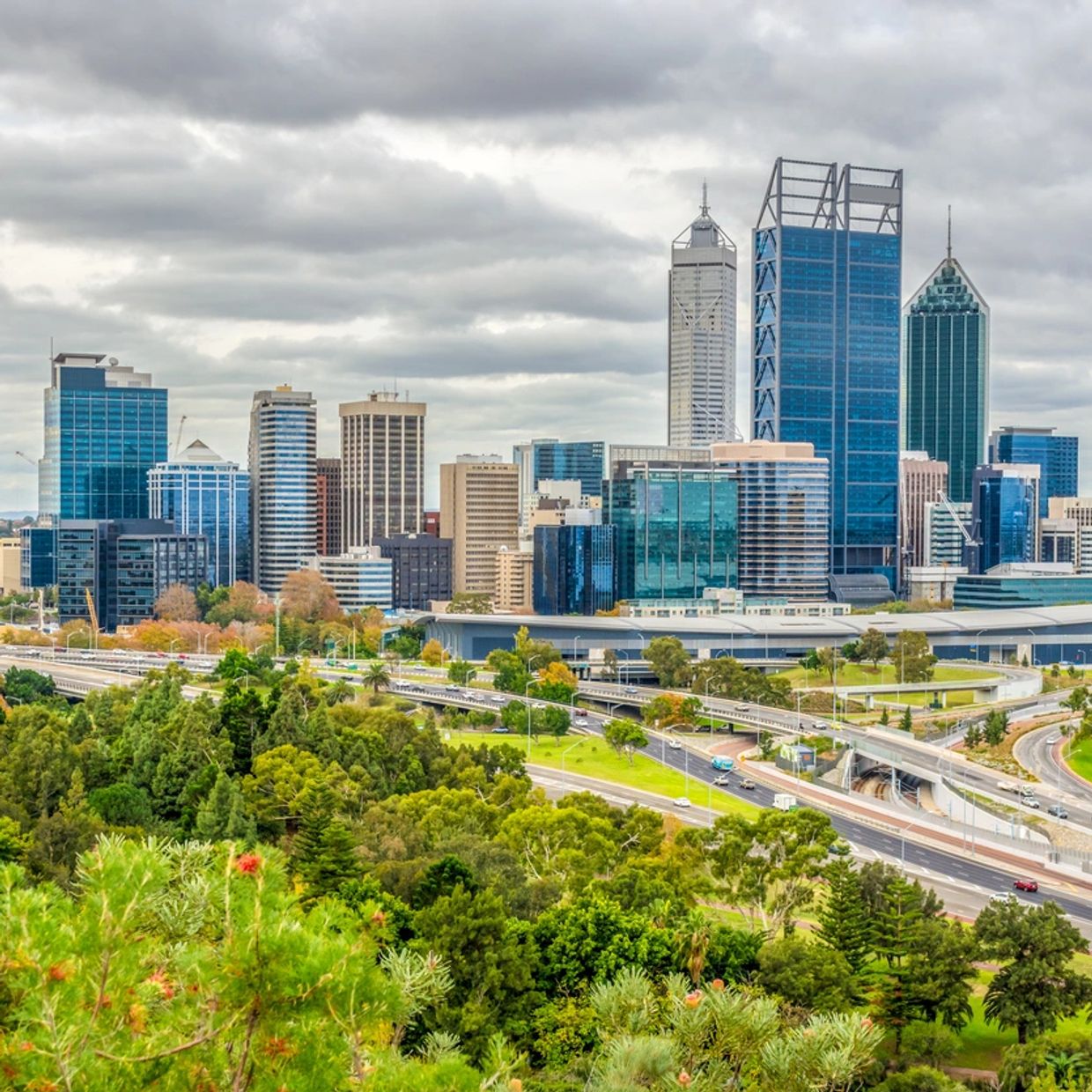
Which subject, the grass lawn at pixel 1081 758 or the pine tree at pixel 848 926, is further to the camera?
the grass lawn at pixel 1081 758

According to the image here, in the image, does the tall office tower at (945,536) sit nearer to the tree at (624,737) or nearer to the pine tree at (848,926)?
the tree at (624,737)

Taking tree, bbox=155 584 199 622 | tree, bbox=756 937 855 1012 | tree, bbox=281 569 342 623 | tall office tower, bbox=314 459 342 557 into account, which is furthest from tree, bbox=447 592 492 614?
tree, bbox=756 937 855 1012

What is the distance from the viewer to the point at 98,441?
16975 centimetres

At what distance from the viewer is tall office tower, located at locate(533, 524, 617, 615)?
13900 cm

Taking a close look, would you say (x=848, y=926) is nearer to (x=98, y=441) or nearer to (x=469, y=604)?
(x=469, y=604)

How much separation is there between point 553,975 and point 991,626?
8859cm

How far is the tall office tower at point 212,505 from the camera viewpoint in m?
162

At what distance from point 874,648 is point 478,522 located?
77.3 metres

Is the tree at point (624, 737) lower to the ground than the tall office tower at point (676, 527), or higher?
lower

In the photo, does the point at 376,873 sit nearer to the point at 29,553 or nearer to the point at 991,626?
the point at 991,626

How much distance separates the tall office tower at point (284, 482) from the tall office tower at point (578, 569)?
32.3m

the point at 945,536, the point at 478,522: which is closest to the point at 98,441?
the point at 478,522

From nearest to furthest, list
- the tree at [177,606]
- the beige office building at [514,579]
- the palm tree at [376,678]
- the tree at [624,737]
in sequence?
1. the tree at [624,737]
2. the palm tree at [376,678]
3. the tree at [177,606]
4. the beige office building at [514,579]

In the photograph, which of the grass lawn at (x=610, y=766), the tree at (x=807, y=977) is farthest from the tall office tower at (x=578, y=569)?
the tree at (x=807, y=977)
